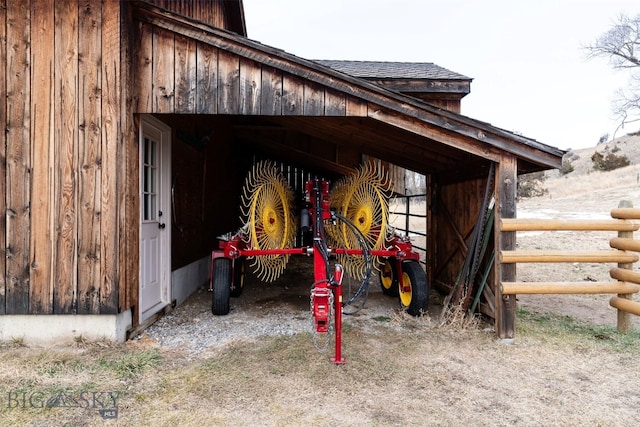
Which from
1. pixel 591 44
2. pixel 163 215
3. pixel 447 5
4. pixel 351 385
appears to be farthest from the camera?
pixel 591 44

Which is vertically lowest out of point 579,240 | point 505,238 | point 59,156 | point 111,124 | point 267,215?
point 579,240

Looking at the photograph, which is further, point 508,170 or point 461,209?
point 461,209

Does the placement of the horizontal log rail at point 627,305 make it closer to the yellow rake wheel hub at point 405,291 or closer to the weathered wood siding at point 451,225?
the weathered wood siding at point 451,225

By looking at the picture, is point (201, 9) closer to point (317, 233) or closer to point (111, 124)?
point (111, 124)

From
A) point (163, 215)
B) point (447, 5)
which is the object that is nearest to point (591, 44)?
point (447, 5)

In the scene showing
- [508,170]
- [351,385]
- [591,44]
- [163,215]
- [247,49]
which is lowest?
[351,385]

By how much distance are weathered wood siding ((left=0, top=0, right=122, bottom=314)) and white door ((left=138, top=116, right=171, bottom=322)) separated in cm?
51

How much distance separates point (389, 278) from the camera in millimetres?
6055

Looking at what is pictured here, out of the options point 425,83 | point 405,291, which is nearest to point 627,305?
point 405,291

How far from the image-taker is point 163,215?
16.1ft

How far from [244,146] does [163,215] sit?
4987mm

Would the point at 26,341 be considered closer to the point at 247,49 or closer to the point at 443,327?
the point at 247,49

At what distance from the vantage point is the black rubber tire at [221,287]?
478cm

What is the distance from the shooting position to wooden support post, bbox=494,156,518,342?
412 cm
